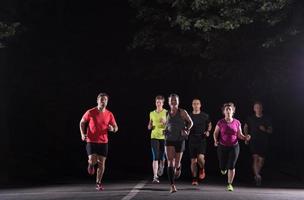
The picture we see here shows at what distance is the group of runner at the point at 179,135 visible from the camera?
1323cm

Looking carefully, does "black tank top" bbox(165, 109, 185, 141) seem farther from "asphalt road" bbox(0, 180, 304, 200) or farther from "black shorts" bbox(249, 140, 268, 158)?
"black shorts" bbox(249, 140, 268, 158)

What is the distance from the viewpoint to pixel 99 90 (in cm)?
3553

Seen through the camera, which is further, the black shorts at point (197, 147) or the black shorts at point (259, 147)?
the black shorts at point (259, 147)

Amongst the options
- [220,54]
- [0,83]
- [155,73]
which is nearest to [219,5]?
[220,54]

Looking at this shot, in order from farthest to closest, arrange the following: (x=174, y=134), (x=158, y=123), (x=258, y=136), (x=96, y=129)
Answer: (x=258, y=136) → (x=158, y=123) → (x=96, y=129) → (x=174, y=134)

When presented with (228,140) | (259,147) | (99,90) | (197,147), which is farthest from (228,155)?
(99,90)

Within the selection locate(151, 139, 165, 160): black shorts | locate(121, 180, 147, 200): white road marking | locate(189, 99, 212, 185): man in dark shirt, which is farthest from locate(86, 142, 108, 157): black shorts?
locate(189, 99, 212, 185): man in dark shirt

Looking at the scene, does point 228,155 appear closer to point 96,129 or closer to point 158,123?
point 158,123

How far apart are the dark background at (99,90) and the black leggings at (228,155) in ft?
16.0

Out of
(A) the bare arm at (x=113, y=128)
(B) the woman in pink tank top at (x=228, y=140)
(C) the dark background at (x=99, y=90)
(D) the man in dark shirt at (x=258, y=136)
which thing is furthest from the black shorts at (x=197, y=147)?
(C) the dark background at (x=99, y=90)

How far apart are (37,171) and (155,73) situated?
41.3ft

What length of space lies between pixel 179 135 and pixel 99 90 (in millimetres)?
22629

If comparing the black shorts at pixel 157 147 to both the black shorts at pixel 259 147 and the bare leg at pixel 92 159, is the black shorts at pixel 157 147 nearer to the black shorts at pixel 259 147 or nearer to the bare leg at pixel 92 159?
the bare leg at pixel 92 159

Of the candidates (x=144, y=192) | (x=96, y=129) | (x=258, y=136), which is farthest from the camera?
(x=258, y=136)
